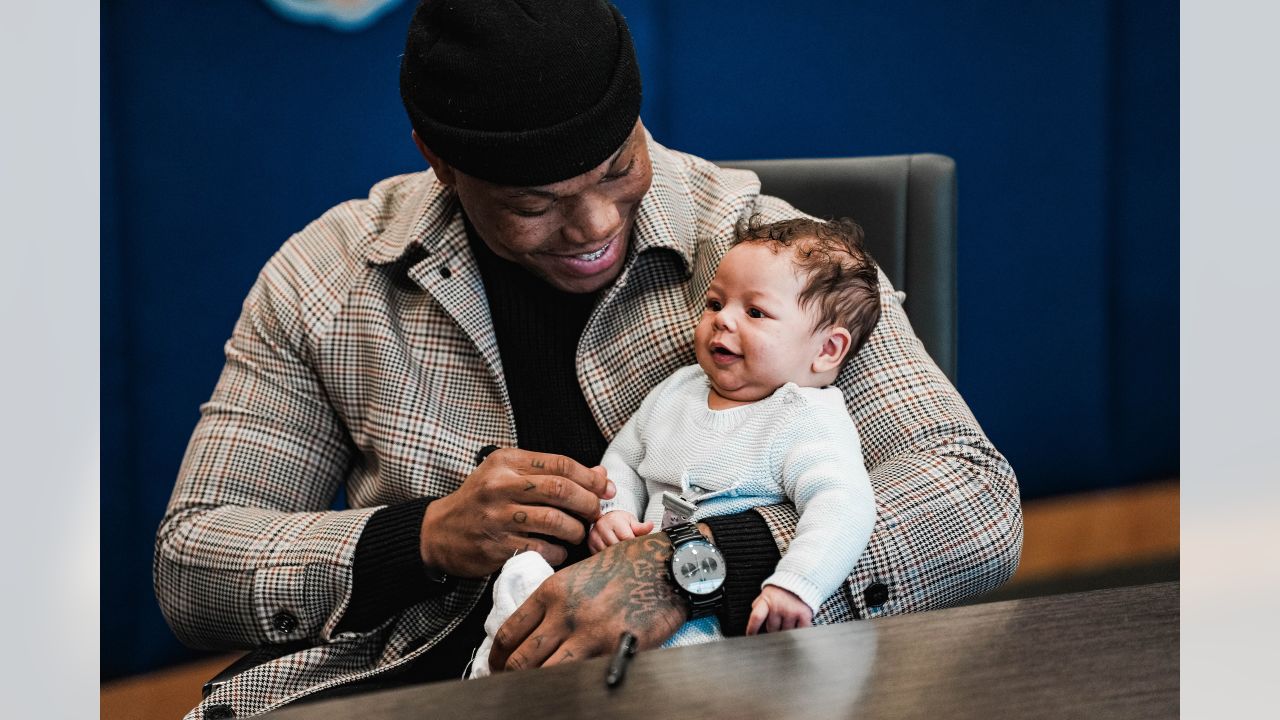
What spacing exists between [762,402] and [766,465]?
91 millimetres

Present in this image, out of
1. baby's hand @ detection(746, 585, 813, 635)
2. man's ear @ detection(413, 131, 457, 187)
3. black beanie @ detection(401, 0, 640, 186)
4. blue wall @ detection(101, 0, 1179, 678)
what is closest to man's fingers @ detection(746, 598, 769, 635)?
baby's hand @ detection(746, 585, 813, 635)

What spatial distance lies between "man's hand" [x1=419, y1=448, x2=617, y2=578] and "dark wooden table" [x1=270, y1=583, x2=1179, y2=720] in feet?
1.59

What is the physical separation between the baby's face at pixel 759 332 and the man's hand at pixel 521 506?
23cm

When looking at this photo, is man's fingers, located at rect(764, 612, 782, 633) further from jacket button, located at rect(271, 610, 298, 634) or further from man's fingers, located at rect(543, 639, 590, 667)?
jacket button, located at rect(271, 610, 298, 634)

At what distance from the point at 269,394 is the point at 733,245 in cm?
74

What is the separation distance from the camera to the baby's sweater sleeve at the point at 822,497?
4.15 feet

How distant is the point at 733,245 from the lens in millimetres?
1606

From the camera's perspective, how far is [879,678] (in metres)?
0.86

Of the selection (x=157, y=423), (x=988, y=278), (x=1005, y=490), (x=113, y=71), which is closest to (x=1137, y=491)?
(x=988, y=278)

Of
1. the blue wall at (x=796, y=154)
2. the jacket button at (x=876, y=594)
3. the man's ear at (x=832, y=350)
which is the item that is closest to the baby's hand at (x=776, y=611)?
the jacket button at (x=876, y=594)

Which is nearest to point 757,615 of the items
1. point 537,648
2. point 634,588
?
point 634,588

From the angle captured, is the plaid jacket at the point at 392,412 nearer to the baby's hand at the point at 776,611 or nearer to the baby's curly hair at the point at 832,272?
the baby's curly hair at the point at 832,272

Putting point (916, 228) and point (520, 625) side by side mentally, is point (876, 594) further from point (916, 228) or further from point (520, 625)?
point (916, 228)

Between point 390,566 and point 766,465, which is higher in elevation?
point 766,465
